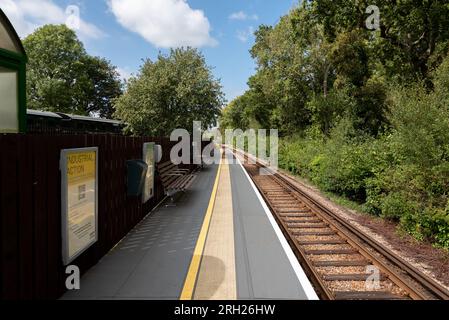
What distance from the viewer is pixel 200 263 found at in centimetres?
545

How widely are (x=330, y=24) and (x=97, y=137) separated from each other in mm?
15595

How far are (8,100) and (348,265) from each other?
21.2ft

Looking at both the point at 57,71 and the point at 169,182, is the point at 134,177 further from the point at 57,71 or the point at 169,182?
the point at 57,71

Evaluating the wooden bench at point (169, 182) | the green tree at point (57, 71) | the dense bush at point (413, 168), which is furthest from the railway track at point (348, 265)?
the green tree at point (57, 71)

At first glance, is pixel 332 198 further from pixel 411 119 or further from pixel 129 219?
pixel 129 219

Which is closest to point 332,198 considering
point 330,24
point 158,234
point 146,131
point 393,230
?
point 393,230

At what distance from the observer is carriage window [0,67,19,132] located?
17.1ft

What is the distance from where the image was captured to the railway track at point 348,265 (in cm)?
470

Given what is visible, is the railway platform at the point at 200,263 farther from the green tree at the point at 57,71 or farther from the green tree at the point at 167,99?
the green tree at the point at 57,71

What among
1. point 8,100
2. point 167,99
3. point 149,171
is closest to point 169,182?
point 149,171

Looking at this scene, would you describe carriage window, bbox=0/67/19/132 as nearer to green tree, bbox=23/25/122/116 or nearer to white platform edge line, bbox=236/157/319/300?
white platform edge line, bbox=236/157/319/300

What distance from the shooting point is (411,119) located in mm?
8656

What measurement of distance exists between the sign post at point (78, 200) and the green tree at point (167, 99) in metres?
16.3

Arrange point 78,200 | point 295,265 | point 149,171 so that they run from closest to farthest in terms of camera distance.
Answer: point 78,200 < point 295,265 < point 149,171
